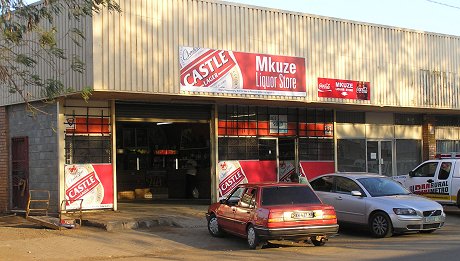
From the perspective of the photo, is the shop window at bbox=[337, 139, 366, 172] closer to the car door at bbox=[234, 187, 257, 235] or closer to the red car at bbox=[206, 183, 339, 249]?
the red car at bbox=[206, 183, 339, 249]

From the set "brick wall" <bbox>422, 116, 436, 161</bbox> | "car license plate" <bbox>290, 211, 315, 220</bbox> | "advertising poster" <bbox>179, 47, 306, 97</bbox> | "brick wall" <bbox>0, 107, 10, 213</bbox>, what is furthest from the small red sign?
"brick wall" <bbox>422, 116, 436, 161</bbox>

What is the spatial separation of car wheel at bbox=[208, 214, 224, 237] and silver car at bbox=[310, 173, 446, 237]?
3257 millimetres

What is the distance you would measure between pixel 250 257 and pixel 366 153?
13.7 metres

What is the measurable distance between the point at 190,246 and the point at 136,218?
3329 millimetres

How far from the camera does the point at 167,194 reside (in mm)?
25516

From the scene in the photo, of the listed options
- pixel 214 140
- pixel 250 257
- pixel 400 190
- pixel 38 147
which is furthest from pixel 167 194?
pixel 250 257

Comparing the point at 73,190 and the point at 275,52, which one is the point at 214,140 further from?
the point at 73,190

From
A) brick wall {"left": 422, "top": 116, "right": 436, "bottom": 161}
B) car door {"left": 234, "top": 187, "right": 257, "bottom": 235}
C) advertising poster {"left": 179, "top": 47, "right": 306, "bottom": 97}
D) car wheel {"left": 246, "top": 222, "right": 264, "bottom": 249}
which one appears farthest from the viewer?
brick wall {"left": 422, "top": 116, "right": 436, "bottom": 161}

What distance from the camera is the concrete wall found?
673 inches

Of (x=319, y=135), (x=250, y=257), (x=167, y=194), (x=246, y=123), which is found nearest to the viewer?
(x=250, y=257)

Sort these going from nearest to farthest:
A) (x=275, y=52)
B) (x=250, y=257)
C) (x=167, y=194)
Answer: (x=250, y=257) → (x=275, y=52) → (x=167, y=194)

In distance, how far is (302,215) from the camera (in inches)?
467

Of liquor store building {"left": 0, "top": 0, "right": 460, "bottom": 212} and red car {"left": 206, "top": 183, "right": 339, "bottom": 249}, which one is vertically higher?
liquor store building {"left": 0, "top": 0, "right": 460, "bottom": 212}

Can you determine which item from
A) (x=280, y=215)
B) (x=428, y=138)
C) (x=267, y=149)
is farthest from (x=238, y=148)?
(x=428, y=138)
